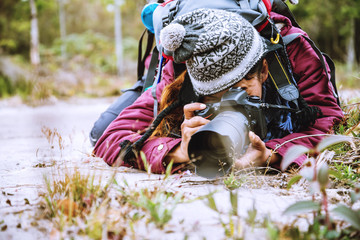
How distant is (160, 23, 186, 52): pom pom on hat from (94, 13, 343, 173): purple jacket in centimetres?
48

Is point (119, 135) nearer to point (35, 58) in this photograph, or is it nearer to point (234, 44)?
point (234, 44)

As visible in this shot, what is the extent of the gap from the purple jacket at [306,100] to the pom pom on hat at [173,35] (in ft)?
1.56

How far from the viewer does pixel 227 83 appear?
160 cm

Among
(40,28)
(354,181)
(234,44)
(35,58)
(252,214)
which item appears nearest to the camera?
(252,214)

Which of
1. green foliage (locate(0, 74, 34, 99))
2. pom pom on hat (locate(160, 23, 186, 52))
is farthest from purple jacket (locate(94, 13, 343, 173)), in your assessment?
green foliage (locate(0, 74, 34, 99))

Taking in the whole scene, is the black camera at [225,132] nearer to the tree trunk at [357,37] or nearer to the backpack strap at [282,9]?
the backpack strap at [282,9]

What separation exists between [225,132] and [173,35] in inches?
20.2

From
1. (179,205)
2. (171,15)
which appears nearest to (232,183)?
(179,205)

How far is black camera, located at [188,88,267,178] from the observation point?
4.43 ft

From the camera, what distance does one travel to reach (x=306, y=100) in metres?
1.89

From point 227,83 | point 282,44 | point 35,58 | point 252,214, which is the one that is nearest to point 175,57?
point 227,83

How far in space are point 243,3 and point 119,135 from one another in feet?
3.21

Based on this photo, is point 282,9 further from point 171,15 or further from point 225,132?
point 225,132

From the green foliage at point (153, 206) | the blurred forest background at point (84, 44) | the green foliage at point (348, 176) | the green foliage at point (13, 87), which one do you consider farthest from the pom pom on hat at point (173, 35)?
the green foliage at point (13, 87)
